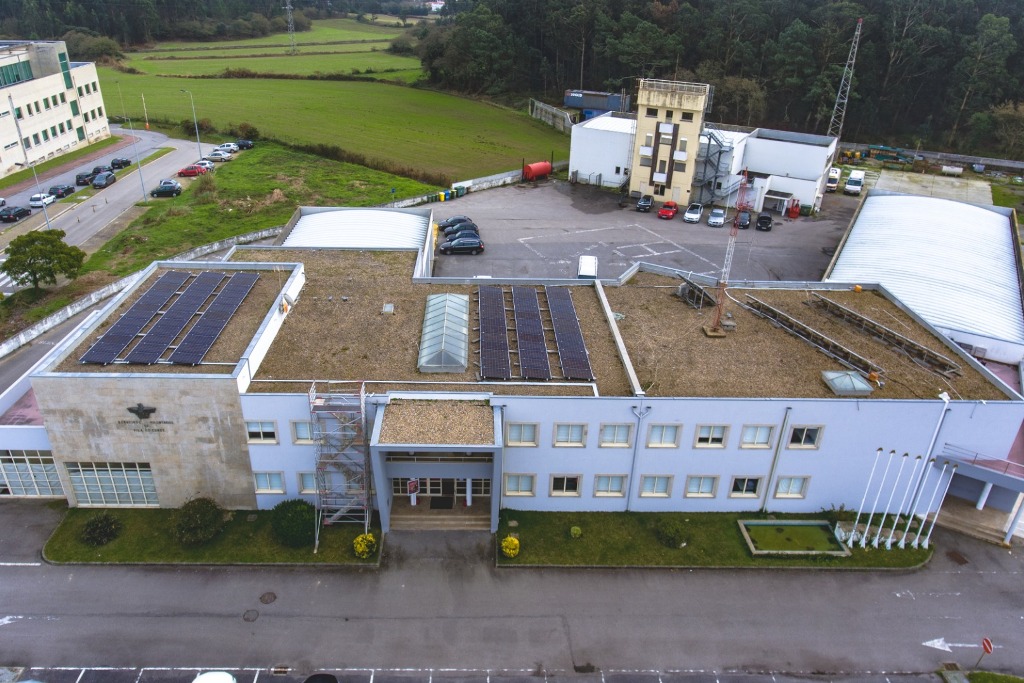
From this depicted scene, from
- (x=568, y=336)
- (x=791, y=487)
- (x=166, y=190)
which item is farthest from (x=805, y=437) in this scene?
(x=166, y=190)

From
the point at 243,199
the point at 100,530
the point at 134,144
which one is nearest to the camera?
the point at 100,530

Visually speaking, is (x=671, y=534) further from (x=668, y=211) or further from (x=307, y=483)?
(x=668, y=211)

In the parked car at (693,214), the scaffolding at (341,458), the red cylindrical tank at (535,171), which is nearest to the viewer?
the scaffolding at (341,458)

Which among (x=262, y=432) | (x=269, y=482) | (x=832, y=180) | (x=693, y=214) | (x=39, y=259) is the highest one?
(x=832, y=180)

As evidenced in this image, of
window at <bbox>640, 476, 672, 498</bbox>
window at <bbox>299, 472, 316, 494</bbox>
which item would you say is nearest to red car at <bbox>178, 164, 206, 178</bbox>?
window at <bbox>299, 472, 316, 494</bbox>

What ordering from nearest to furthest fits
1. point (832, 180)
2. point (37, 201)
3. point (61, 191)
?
point (37, 201) < point (61, 191) < point (832, 180)

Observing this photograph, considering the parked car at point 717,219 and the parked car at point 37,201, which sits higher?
the parked car at point 717,219

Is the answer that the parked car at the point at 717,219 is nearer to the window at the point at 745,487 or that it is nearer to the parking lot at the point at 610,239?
the parking lot at the point at 610,239

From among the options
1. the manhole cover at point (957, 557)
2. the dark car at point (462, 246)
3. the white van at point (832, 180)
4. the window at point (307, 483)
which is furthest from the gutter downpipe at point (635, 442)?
the white van at point (832, 180)

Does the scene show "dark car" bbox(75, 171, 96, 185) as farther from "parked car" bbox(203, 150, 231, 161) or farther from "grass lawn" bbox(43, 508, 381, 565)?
"grass lawn" bbox(43, 508, 381, 565)
